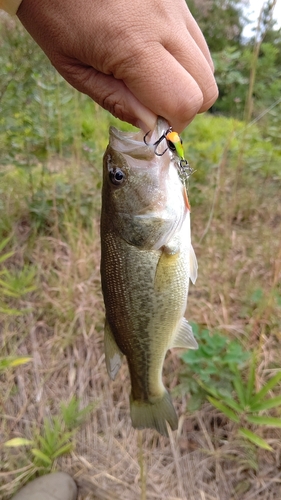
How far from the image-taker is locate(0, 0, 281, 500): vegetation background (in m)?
1.99

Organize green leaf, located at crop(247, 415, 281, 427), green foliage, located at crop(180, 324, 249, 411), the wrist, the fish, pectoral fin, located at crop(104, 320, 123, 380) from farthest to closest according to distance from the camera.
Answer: green foliage, located at crop(180, 324, 249, 411)
green leaf, located at crop(247, 415, 281, 427)
pectoral fin, located at crop(104, 320, 123, 380)
the fish
the wrist

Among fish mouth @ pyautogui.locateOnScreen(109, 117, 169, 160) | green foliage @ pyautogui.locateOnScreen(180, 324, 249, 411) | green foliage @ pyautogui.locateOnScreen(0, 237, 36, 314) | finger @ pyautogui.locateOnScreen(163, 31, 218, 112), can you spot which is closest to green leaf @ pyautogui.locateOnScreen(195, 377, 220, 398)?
green foliage @ pyautogui.locateOnScreen(180, 324, 249, 411)

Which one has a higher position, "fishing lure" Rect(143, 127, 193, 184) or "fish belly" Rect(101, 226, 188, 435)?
"fishing lure" Rect(143, 127, 193, 184)

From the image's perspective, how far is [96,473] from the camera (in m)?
2.07

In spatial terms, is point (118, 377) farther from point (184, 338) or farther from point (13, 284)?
point (184, 338)

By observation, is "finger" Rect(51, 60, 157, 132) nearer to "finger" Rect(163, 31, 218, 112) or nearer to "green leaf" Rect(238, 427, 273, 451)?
"finger" Rect(163, 31, 218, 112)

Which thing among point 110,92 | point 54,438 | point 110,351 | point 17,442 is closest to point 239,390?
point 110,351

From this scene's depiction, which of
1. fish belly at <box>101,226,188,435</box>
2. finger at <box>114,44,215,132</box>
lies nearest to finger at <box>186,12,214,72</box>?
finger at <box>114,44,215,132</box>

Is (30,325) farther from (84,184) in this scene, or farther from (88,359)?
(84,184)

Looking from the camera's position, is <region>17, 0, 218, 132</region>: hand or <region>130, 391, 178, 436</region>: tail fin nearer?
<region>17, 0, 218, 132</region>: hand

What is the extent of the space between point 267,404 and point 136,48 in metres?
1.60

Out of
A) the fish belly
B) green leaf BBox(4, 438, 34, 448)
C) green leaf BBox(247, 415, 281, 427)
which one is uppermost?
the fish belly

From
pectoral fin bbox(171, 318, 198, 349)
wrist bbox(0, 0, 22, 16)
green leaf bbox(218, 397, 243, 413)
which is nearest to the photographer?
wrist bbox(0, 0, 22, 16)

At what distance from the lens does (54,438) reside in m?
2.03
